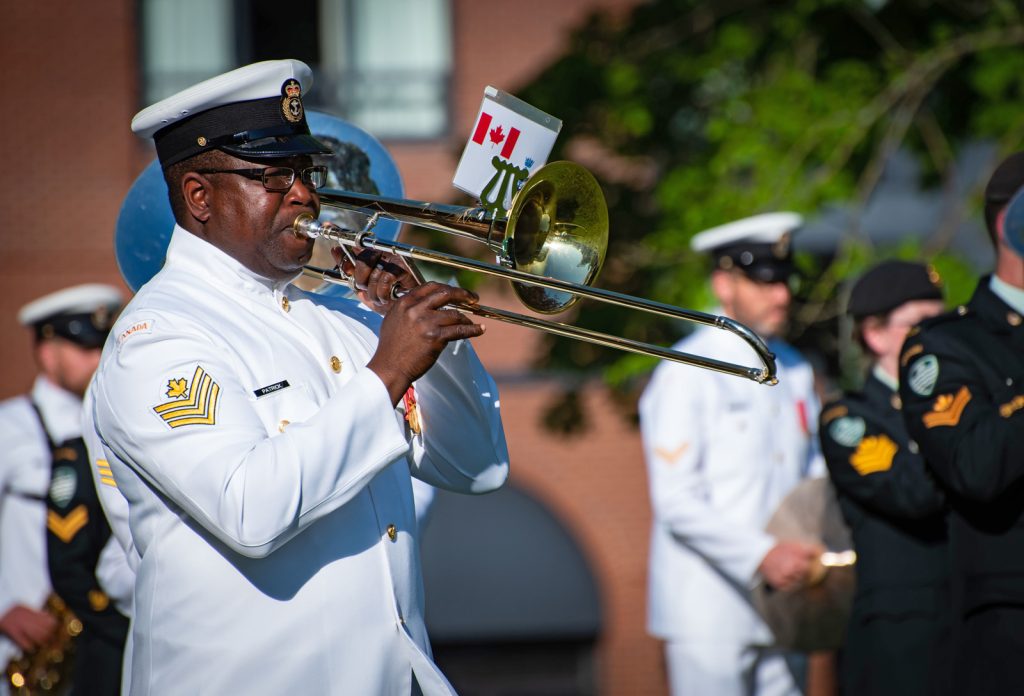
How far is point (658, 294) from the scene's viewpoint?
6723 millimetres

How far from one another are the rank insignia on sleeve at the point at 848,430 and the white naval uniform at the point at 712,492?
911mm

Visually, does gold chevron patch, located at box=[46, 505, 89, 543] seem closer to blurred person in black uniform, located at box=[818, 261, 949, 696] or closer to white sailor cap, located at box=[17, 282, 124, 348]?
white sailor cap, located at box=[17, 282, 124, 348]

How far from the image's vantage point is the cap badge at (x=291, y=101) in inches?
114

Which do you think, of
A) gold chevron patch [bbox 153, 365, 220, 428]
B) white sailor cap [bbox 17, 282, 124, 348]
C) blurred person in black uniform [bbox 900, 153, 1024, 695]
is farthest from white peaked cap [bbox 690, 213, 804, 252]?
gold chevron patch [bbox 153, 365, 220, 428]

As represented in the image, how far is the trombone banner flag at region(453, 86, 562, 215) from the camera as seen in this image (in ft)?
9.94

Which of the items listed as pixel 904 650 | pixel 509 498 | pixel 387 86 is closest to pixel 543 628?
pixel 509 498

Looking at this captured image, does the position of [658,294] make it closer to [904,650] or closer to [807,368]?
[807,368]

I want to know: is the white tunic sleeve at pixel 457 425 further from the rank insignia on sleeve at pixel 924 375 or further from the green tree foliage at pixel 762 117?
the green tree foliage at pixel 762 117

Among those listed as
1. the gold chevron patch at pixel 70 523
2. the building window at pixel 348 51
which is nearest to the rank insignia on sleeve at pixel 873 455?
the gold chevron patch at pixel 70 523

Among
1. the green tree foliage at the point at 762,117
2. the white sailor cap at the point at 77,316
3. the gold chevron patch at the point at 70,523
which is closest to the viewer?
the gold chevron patch at the point at 70,523

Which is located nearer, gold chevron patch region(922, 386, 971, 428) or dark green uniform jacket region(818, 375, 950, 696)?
gold chevron patch region(922, 386, 971, 428)

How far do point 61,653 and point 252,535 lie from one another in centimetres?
310

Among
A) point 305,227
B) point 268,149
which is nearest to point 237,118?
point 268,149

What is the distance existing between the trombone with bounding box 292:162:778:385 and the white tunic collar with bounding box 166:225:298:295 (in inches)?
5.8
